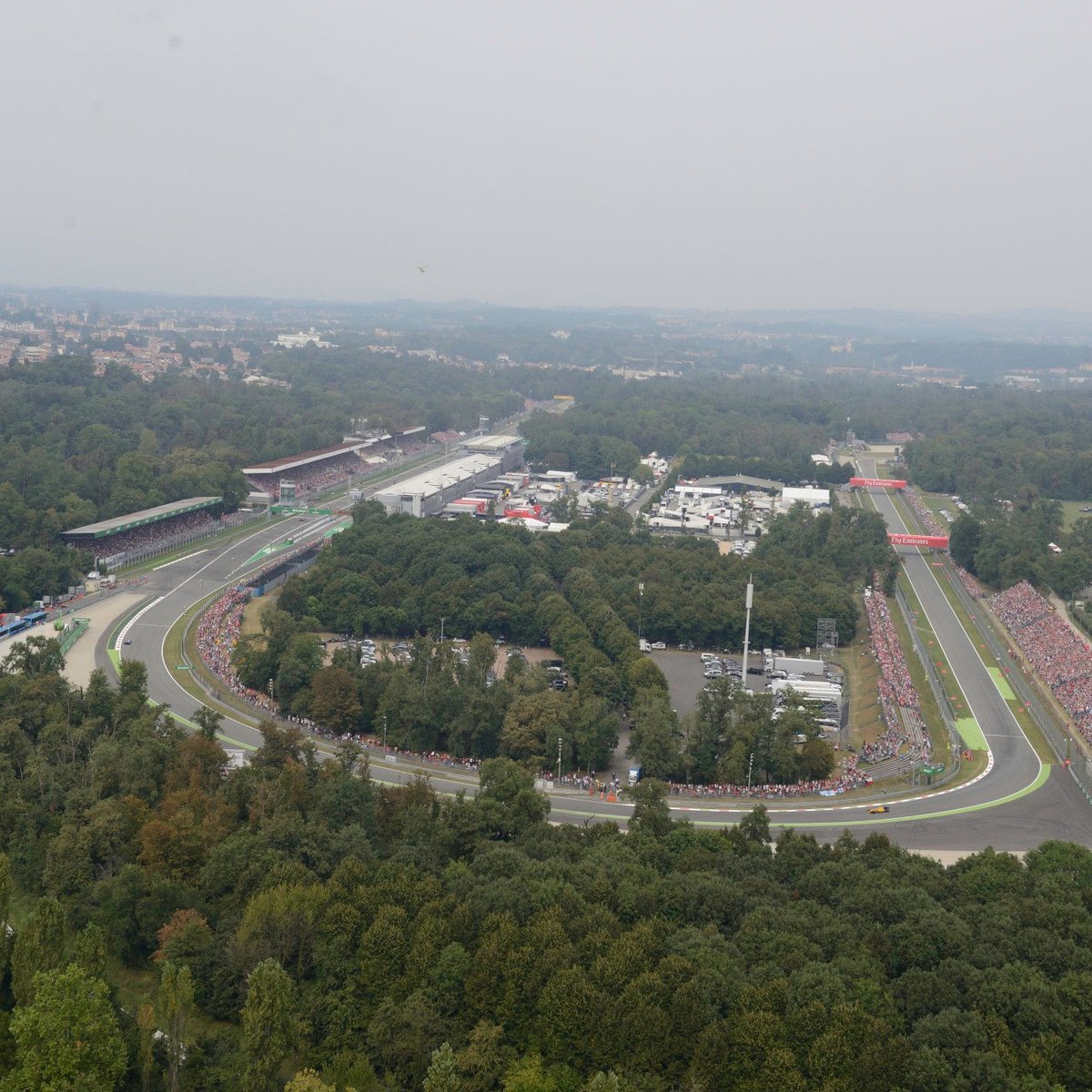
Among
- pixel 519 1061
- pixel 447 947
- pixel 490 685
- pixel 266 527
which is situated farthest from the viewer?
pixel 266 527

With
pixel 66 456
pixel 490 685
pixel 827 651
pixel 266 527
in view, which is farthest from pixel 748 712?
pixel 66 456

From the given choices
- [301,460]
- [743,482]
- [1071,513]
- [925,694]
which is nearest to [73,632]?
[925,694]

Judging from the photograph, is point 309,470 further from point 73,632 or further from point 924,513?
point 924,513

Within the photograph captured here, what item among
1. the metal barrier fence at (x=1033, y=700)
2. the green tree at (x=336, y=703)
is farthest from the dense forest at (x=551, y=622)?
the metal barrier fence at (x=1033, y=700)

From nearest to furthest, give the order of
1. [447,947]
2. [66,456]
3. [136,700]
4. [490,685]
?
1. [447,947]
2. [136,700]
3. [490,685]
4. [66,456]

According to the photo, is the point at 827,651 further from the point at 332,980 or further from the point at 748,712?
the point at 332,980

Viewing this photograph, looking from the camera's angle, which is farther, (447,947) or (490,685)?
(490,685)

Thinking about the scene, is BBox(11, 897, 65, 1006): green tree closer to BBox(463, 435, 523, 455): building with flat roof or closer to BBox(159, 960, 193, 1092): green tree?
BBox(159, 960, 193, 1092): green tree

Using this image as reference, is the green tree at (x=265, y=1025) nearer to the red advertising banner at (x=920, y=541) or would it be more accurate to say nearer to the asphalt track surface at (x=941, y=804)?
the asphalt track surface at (x=941, y=804)
